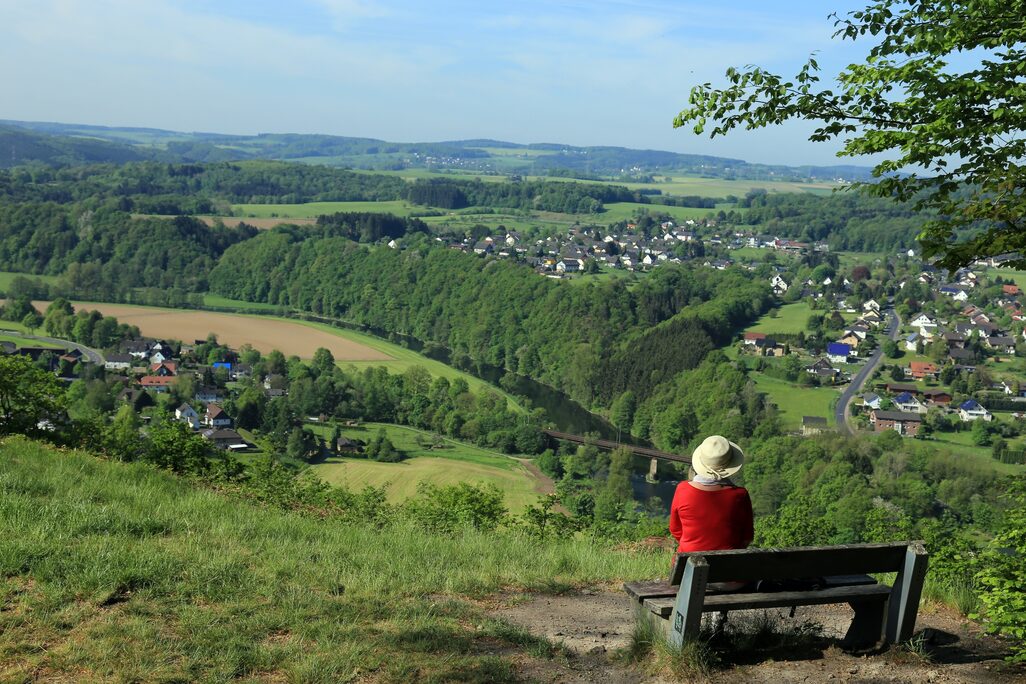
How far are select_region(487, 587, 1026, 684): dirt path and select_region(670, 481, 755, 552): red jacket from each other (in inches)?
21.1

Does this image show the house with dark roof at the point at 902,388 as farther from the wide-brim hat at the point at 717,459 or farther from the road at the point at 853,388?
the wide-brim hat at the point at 717,459

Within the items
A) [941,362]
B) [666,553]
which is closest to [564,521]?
[666,553]

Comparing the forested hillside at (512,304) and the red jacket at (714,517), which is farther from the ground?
the red jacket at (714,517)

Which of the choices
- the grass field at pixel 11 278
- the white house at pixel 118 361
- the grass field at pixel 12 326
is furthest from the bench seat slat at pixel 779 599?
the grass field at pixel 11 278

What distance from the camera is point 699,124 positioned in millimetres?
8914

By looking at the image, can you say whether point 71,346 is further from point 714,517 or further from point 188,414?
point 714,517

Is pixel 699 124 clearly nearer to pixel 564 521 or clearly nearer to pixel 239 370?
pixel 564 521

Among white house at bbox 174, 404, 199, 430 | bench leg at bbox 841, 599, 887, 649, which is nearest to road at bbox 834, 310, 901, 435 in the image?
white house at bbox 174, 404, 199, 430

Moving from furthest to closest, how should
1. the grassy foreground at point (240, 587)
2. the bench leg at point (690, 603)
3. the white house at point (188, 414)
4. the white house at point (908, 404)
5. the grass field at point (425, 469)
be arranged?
the white house at point (908, 404)
the white house at point (188, 414)
the grass field at point (425, 469)
the grassy foreground at point (240, 587)
the bench leg at point (690, 603)

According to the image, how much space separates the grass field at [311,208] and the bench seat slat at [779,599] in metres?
129

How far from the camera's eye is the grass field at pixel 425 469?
127 ft

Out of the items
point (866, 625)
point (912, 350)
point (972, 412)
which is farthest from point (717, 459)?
point (912, 350)

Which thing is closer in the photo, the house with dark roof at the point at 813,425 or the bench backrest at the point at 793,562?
the bench backrest at the point at 793,562

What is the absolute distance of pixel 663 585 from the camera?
564 centimetres
